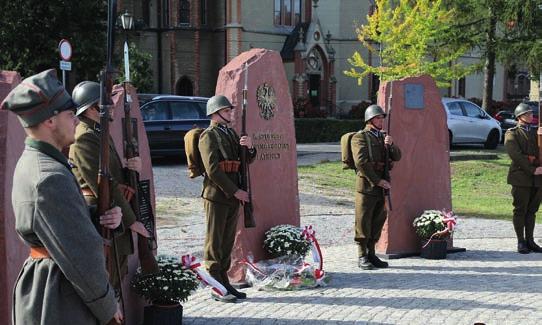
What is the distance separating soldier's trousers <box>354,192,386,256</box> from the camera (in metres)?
8.30

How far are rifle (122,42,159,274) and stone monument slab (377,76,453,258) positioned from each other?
4.40 metres

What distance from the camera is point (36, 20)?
78.2 ft

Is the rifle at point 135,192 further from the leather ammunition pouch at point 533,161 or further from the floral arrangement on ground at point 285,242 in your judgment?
the leather ammunition pouch at point 533,161

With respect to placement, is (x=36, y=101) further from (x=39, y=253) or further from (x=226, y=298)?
(x=226, y=298)

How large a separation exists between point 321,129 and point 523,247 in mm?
20060

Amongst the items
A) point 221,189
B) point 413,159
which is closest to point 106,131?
point 221,189

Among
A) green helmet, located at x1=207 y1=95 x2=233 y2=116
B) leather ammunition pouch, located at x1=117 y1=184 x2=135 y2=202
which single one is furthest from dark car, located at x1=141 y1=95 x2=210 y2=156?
leather ammunition pouch, located at x1=117 y1=184 x2=135 y2=202

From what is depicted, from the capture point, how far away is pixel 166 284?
5.59 m

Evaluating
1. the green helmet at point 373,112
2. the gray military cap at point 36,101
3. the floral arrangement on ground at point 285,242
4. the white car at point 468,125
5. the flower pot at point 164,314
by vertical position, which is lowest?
the flower pot at point 164,314

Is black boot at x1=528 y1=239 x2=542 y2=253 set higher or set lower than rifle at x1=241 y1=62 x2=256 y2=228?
lower

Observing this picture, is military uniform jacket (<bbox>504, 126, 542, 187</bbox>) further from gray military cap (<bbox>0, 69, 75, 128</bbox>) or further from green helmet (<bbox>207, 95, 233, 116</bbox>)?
gray military cap (<bbox>0, 69, 75, 128</bbox>)

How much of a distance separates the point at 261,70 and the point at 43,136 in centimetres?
506

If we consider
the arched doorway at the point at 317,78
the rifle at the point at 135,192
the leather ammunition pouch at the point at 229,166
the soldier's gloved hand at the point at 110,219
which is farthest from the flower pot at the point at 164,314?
the arched doorway at the point at 317,78

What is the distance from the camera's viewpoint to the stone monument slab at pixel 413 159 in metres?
9.21
